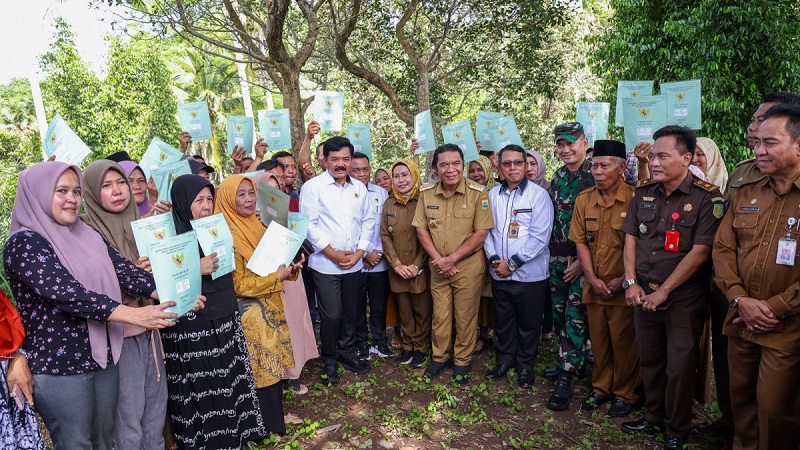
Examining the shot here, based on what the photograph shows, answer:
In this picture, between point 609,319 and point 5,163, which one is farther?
point 5,163

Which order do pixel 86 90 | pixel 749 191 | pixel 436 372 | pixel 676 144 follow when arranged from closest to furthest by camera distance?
1. pixel 749 191
2. pixel 676 144
3. pixel 436 372
4. pixel 86 90

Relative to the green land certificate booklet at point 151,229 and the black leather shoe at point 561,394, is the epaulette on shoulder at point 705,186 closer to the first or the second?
the black leather shoe at point 561,394

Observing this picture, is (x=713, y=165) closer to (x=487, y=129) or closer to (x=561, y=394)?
(x=561, y=394)

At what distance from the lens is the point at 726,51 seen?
7164 millimetres

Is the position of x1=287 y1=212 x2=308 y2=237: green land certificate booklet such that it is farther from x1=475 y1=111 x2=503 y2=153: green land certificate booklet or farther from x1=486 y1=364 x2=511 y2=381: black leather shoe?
x1=475 y1=111 x2=503 y2=153: green land certificate booklet

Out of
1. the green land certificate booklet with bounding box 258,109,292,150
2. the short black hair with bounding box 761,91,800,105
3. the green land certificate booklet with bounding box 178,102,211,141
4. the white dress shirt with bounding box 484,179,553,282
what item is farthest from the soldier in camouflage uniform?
the green land certificate booklet with bounding box 178,102,211,141

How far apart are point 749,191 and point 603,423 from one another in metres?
1.97

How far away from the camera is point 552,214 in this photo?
472 centimetres

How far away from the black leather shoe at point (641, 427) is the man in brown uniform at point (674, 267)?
17 centimetres

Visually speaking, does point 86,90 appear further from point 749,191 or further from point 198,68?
point 749,191

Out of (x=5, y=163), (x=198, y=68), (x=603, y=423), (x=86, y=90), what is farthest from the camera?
(x=198, y=68)

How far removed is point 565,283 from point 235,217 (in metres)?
2.83

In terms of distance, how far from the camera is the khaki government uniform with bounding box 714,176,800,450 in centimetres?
283

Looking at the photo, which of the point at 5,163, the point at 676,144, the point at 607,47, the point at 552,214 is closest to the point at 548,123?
the point at 607,47
